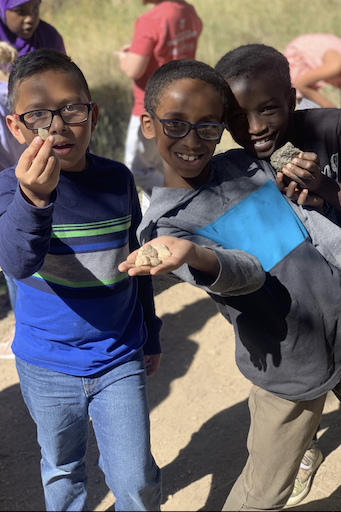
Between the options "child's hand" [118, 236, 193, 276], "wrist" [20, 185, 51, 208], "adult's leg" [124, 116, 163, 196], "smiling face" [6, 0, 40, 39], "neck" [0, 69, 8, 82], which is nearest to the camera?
"child's hand" [118, 236, 193, 276]

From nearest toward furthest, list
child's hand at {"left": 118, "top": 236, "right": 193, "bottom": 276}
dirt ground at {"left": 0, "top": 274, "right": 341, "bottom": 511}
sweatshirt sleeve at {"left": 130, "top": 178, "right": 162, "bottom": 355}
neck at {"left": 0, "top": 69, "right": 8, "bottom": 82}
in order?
child's hand at {"left": 118, "top": 236, "right": 193, "bottom": 276} < sweatshirt sleeve at {"left": 130, "top": 178, "right": 162, "bottom": 355} < dirt ground at {"left": 0, "top": 274, "right": 341, "bottom": 511} < neck at {"left": 0, "top": 69, "right": 8, "bottom": 82}

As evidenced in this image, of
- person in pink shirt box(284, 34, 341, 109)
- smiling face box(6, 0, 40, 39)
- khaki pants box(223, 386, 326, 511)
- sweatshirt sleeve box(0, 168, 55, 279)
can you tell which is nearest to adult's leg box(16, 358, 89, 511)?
sweatshirt sleeve box(0, 168, 55, 279)

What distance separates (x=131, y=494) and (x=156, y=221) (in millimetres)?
925

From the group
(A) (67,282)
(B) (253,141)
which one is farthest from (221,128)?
(A) (67,282)

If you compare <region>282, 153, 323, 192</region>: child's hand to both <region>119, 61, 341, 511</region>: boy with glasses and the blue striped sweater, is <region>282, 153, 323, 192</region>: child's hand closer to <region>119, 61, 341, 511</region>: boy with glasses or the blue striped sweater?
<region>119, 61, 341, 511</region>: boy with glasses

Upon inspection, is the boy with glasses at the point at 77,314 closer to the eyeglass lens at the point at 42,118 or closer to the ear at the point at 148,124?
the eyeglass lens at the point at 42,118

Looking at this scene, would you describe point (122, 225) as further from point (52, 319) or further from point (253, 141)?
point (253, 141)

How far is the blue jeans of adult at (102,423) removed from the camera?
6.25ft

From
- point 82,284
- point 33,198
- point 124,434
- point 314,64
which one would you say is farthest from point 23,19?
point 314,64

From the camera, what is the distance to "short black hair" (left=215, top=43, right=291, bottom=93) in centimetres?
186

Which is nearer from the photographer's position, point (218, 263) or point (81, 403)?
point (218, 263)

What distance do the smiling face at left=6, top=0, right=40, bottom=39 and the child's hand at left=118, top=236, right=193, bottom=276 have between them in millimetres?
2934

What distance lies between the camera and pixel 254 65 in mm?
1867

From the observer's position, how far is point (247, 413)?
3.30 meters
